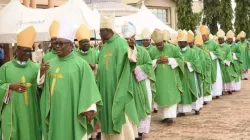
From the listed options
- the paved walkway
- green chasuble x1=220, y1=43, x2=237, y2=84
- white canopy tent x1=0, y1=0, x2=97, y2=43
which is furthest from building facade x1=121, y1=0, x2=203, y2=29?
the paved walkway

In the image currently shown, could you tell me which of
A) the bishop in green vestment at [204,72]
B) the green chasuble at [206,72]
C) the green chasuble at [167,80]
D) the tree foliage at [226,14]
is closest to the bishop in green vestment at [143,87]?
the green chasuble at [167,80]

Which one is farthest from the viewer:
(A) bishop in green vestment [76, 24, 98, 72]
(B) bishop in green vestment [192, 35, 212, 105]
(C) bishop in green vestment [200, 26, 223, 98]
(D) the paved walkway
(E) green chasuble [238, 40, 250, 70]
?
(E) green chasuble [238, 40, 250, 70]

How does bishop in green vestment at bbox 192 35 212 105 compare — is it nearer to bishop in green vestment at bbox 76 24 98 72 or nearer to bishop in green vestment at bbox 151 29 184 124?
bishop in green vestment at bbox 151 29 184 124

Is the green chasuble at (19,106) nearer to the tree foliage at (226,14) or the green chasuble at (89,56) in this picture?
the green chasuble at (89,56)

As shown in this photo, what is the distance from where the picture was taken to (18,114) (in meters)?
5.88

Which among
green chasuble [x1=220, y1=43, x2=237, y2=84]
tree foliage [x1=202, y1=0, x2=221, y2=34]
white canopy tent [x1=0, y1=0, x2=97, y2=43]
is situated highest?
tree foliage [x1=202, y1=0, x2=221, y2=34]

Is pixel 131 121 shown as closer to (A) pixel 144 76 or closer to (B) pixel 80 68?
(A) pixel 144 76

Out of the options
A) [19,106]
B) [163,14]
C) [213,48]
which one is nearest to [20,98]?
[19,106]

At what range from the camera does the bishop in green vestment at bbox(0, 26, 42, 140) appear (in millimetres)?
5844

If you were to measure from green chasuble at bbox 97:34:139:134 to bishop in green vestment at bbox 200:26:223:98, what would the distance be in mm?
7673

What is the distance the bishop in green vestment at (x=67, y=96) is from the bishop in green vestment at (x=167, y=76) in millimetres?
4510

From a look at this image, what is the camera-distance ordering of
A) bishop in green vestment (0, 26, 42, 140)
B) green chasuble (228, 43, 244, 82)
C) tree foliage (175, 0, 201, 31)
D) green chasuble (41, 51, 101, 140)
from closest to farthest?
green chasuble (41, 51, 101, 140)
bishop in green vestment (0, 26, 42, 140)
green chasuble (228, 43, 244, 82)
tree foliage (175, 0, 201, 31)

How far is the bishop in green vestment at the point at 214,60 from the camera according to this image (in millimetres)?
14234

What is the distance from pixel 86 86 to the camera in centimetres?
557
